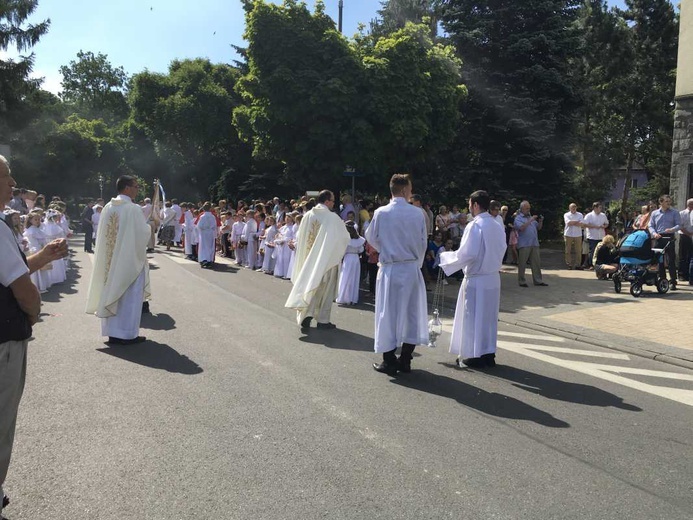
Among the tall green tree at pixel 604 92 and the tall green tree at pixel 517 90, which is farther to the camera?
the tall green tree at pixel 604 92

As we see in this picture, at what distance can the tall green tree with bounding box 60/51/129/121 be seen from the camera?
7806 cm

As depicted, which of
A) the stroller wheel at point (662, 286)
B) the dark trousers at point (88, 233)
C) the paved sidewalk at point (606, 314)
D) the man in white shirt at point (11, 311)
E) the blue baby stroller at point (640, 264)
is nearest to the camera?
the man in white shirt at point (11, 311)

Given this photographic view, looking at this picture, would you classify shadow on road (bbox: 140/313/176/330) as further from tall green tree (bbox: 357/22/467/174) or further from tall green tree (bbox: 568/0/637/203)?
tall green tree (bbox: 568/0/637/203)

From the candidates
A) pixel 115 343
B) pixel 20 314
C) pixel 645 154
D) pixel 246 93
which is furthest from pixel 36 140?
pixel 20 314

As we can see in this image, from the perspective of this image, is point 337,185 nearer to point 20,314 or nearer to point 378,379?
point 378,379

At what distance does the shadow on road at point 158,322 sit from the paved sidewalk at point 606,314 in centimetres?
491

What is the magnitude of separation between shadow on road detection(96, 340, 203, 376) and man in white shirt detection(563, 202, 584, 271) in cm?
1318

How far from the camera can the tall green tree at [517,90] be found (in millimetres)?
23172

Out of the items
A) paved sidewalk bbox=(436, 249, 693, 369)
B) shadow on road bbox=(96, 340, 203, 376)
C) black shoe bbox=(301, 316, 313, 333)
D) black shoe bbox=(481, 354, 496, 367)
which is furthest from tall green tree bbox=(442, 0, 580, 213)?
shadow on road bbox=(96, 340, 203, 376)

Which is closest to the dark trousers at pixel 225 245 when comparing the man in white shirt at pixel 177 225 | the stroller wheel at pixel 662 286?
the man in white shirt at pixel 177 225

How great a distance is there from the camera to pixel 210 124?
38.2m

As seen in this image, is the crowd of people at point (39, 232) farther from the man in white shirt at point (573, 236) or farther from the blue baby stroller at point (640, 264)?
the man in white shirt at point (573, 236)

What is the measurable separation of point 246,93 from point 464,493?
Result: 47.6 feet

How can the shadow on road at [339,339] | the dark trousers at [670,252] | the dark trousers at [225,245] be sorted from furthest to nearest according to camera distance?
the dark trousers at [225,245]
the dark trousers at [670,252]
the shadow on road at [339,339]
